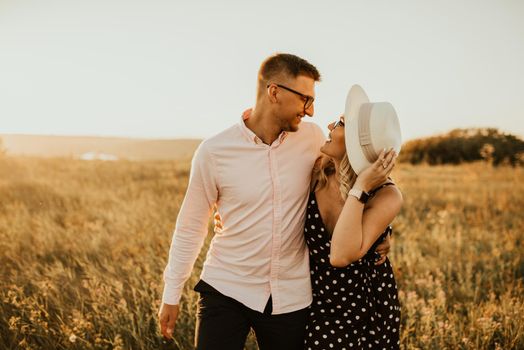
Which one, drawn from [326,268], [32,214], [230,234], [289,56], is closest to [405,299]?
[326,268]

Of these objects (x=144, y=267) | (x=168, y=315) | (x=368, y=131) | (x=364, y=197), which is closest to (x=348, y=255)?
(x=364, y=197)

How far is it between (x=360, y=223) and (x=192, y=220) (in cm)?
97

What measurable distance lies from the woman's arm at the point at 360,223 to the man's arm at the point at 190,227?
2.57ft

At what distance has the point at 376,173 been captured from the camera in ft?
6.83

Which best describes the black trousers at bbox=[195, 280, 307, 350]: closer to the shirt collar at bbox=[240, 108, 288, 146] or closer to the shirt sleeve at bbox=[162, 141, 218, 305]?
the shirt sleeve at bbox=[162, 141, 218, 305]

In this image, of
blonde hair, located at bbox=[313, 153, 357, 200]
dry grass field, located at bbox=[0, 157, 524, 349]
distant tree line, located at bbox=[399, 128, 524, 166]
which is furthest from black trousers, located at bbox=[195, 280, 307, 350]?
distant tree line, located at bbox=[399, 128, 524, 166]

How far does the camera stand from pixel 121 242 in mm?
5117

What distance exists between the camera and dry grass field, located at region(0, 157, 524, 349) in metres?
3.16

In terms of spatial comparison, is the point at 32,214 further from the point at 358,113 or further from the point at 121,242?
the point at 358,113

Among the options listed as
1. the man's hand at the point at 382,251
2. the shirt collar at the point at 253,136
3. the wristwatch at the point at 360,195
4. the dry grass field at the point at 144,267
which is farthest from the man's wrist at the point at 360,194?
the dry grass field at the point at 144,267

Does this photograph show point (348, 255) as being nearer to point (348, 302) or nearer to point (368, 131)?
point (348, 302)

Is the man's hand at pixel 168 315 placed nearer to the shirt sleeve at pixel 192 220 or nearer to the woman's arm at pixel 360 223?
the shirt sleeve at pixel 192 220

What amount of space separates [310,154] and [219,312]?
106cm

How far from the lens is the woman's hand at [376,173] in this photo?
208cm
